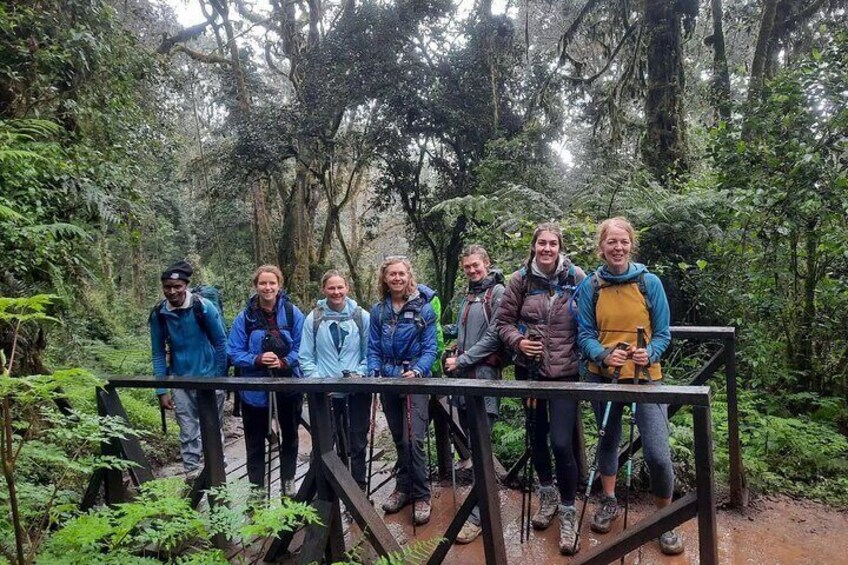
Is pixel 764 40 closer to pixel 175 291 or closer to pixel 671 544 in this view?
pixel 671 544

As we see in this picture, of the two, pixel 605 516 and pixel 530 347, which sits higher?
pixel 530 347

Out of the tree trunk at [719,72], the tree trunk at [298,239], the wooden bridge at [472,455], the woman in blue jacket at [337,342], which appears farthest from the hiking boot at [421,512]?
the tree trunk at [298,239]

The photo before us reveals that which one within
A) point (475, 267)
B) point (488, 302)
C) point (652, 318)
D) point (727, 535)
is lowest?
point (727, 535)

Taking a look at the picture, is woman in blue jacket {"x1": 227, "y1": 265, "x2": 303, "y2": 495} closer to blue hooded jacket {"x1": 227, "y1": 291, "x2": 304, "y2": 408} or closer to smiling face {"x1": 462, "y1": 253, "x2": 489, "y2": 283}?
blue hooded jacket {"x1": 227, "y1": 291, "x2": 304, "y2": 408}

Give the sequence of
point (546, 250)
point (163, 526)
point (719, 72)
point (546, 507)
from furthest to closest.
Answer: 1. point (719, 72)
2. point (546, 507)
3. point (546, 250)
4. point (163, 526)

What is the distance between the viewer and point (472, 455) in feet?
9.23

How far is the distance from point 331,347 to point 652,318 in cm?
224

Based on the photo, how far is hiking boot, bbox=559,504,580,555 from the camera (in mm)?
3260

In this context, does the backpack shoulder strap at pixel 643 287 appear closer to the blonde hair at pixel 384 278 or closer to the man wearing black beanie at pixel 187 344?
the blonde hair at pixel 384 278

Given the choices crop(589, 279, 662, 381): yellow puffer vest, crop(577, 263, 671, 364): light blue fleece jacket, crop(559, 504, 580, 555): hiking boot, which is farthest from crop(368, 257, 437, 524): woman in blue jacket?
crop(589, 279, 662, 381): yellow puffer vest

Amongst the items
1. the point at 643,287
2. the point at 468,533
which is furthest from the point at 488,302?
the point at 468,533

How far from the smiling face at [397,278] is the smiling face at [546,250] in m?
0.94

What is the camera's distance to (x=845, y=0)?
9.85 metres

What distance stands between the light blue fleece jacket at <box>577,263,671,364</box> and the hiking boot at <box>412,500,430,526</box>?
1601mm
